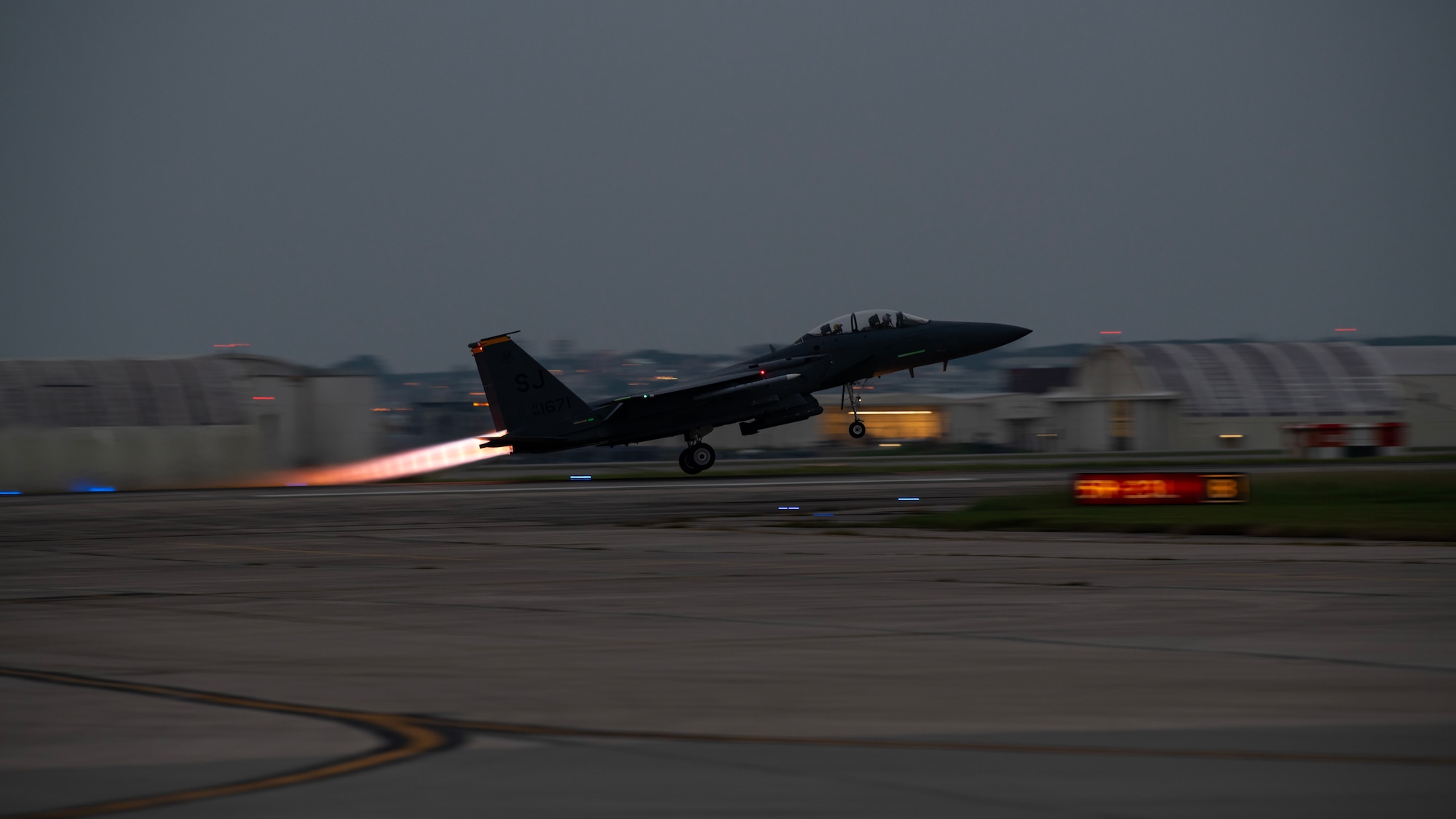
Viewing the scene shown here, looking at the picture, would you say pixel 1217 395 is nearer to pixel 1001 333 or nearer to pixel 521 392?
pixel 1001 333

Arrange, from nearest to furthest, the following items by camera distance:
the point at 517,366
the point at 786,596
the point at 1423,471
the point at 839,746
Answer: the point at 839,746 → the point at 786,596 → the point at 1423,471 → the point at 517,366

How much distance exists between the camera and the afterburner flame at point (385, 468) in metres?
47.4

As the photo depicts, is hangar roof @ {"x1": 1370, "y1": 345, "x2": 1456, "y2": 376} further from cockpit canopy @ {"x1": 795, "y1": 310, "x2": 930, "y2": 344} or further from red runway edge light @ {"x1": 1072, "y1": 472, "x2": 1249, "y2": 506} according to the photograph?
red runway edge light @ {"x1": 1072, "y1": 472, "x2": 1249, "y2": 506}

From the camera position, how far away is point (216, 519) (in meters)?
28.9

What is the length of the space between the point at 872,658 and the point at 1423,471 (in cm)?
2887

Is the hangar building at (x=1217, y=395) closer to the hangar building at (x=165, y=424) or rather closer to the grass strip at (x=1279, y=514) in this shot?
the hangar building at (x=165, y=424)

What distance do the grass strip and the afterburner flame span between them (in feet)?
80.3

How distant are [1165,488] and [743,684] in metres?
19.4

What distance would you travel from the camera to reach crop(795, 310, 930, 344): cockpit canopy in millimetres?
41312

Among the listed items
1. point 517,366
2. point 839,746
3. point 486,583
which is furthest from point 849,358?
point 839,746

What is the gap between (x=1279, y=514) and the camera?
2334 centimetres

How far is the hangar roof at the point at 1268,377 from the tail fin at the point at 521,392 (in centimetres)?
5400

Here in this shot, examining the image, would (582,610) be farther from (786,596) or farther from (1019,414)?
(1019,414)

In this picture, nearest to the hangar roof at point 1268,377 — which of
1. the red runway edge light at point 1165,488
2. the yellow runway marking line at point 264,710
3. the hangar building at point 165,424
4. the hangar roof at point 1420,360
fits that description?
the hangar roof at point 1420,360
